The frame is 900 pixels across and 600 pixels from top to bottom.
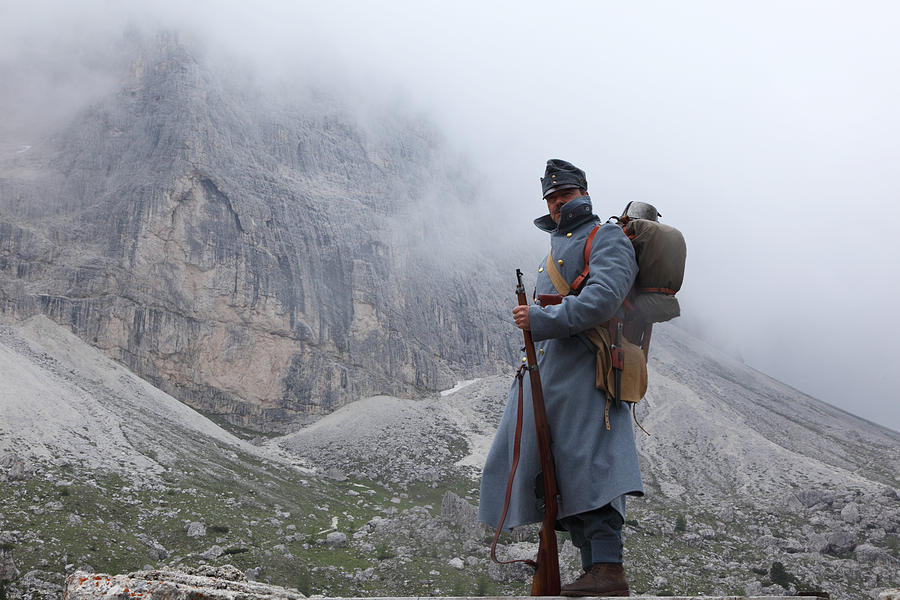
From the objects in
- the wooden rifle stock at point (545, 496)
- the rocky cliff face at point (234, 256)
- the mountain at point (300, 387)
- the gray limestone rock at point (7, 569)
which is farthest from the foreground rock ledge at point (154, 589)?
the rocky cliff face at point (234, 256)

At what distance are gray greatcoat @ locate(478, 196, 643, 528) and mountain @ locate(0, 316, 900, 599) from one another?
1908cm

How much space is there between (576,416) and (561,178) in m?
1.60

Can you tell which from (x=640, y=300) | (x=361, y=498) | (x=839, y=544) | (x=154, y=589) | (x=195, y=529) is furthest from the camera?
(x=361, y=498)

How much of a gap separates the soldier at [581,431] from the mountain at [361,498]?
1913cm

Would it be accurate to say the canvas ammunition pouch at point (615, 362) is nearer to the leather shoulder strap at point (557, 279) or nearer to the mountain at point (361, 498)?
the leather shoulder strap at point (557, 279)

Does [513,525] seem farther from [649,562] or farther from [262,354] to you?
[262,354]

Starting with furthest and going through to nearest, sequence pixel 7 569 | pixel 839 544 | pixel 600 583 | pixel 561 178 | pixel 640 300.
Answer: pixel 839 544 → pixel 7 569 → pixel 561 178 → pixel 640 300 → pixel 600 583

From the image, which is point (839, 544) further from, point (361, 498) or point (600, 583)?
point (600, 583)

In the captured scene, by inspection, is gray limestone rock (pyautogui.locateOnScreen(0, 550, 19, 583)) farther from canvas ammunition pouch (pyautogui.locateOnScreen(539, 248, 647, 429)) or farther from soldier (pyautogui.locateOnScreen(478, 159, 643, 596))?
canvas ammunition pouch (pyautogui.locateOnScreen(539, 248, 647, 429))

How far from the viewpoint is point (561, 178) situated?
425cm

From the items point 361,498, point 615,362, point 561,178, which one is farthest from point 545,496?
point 361,498

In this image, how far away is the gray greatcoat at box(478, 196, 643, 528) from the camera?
351 centimetres

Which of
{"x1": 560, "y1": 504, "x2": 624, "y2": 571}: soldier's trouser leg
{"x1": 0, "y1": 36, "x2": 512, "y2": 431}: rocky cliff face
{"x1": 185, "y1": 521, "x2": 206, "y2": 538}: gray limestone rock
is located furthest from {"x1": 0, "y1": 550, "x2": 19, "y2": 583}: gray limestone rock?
{"x1": 0, "y1": 36, "x2": 512, "y2": 431}: rocky cliff face

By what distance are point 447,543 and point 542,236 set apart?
3769 inches
